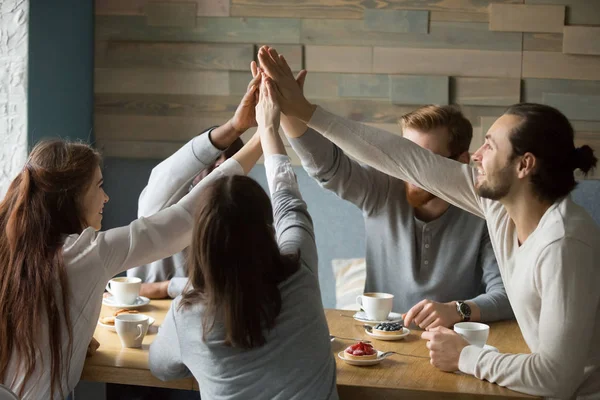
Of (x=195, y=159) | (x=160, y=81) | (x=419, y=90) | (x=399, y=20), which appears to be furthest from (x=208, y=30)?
(x=195, y=159)

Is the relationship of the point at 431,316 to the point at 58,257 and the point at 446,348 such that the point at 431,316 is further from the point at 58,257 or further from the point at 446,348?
the point at 58,257

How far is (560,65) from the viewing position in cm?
347

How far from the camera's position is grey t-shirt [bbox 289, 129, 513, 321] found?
8.25 ft

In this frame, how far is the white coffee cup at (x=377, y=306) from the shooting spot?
7.21 ft

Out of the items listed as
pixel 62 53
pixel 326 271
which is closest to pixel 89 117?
pixel 62 53

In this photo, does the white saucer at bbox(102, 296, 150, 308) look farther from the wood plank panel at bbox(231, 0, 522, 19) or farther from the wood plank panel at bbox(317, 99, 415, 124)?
the wood plank panel at bbox(231, 0, 522, 19)

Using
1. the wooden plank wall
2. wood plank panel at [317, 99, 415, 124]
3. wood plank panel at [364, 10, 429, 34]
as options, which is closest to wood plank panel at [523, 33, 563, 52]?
the wooden plank wall

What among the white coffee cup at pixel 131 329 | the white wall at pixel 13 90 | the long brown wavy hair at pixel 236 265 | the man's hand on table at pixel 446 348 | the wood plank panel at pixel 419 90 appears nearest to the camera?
the long brown wavy hair at pixel 236 265

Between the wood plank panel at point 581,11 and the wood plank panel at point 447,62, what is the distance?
0.88ft

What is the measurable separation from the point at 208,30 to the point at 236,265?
91.4 inches

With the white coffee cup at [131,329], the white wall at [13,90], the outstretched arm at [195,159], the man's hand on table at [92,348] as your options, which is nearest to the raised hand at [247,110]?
the outstretched arm at [195,159]

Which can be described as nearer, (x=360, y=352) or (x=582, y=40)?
(x=360, y=352)

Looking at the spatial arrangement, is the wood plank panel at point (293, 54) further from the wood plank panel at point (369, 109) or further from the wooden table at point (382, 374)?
the wooden table at point (382, 374)

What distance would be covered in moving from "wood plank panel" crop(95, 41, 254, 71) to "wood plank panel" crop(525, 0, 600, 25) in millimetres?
1356
